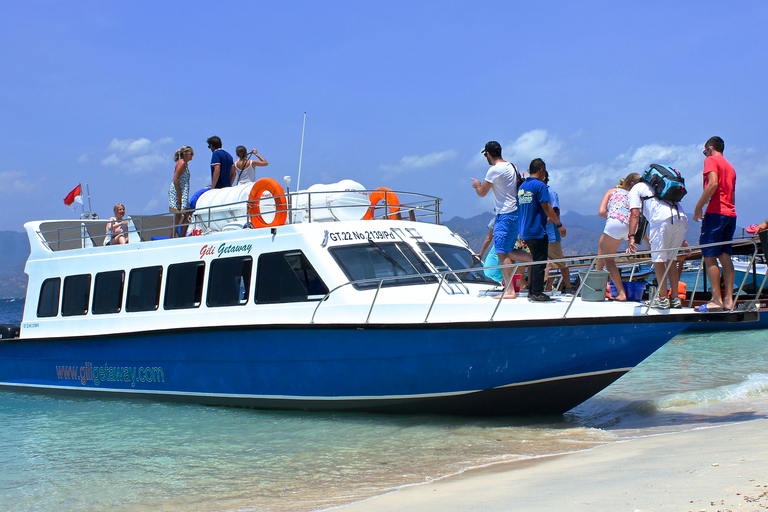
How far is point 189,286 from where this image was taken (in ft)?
27.0

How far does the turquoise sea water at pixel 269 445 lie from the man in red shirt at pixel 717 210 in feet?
5.46

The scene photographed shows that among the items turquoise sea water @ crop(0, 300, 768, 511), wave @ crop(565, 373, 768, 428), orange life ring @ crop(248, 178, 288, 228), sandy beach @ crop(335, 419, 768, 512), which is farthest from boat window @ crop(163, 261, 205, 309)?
wave @ crop(565, 373, 768, 428)

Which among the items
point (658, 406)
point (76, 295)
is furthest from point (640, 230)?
point (76, 295)

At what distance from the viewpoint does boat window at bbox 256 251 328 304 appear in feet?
23.7

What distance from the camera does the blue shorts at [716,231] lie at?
6.02 metres

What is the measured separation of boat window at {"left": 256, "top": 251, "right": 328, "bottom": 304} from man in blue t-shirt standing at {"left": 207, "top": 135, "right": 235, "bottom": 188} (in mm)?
2688

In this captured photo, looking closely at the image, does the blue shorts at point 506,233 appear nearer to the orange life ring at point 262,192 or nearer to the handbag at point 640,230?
the handbag at point 640,230

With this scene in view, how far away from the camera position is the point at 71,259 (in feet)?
31.3

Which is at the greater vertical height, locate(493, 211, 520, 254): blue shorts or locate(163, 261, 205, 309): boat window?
locate(493, 211, 520, 254): blue shorts

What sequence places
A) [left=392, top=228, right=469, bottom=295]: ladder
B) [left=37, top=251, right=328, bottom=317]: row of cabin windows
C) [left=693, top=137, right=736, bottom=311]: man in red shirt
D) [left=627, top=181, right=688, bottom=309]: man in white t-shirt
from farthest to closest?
[left=37, top=251, right=328, bottom=317]: row of cabin windows
[left=392, top=228, right=469, bottom=295]: ladder
[left=627, top=181, right=688, bottom=309]: man in white t-shirt
[left=693, top=137, right=736, bottom=311]: man in red shirt

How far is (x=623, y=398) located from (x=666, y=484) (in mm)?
4465

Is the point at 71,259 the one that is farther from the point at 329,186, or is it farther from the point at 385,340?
the point at 385,340

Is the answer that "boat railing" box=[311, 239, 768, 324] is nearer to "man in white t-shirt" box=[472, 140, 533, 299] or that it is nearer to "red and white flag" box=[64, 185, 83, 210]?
"man in white t-shirt" box=[472, 140, 533, 299]

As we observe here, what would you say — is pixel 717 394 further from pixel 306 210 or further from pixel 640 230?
pixel 306 210
